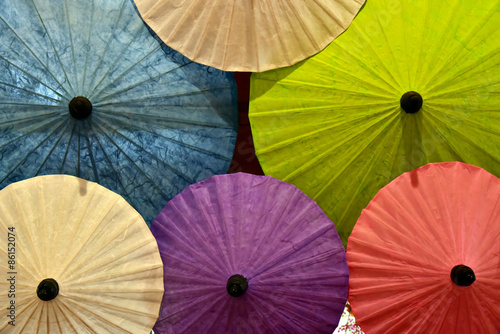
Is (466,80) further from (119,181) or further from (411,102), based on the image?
(119,181)

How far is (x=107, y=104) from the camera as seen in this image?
6.85ft

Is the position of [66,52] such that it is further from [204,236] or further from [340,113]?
[340,113]

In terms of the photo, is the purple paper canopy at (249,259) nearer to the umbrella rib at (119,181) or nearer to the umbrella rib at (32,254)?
the umbrella rib at (119,181)

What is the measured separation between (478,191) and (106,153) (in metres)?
1.66

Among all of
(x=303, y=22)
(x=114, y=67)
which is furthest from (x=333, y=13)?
(x=114, y=67)

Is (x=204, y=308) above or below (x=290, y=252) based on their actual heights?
below

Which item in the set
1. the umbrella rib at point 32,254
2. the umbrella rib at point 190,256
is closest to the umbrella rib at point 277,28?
the umbrella rib at point 190,256

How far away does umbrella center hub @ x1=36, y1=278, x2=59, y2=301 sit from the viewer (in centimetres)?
184

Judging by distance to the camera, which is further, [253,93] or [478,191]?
[253,93]

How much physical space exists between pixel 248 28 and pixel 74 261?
1.27m

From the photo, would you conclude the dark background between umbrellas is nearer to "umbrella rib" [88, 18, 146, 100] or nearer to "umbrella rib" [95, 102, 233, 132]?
"umbrella rib" [95, 102, 233, 132]

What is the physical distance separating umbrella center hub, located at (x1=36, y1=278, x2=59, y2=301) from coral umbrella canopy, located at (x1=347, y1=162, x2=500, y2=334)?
1241mm

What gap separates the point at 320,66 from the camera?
7.36 feet

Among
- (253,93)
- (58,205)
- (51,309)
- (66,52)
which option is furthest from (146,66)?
(51,309)
